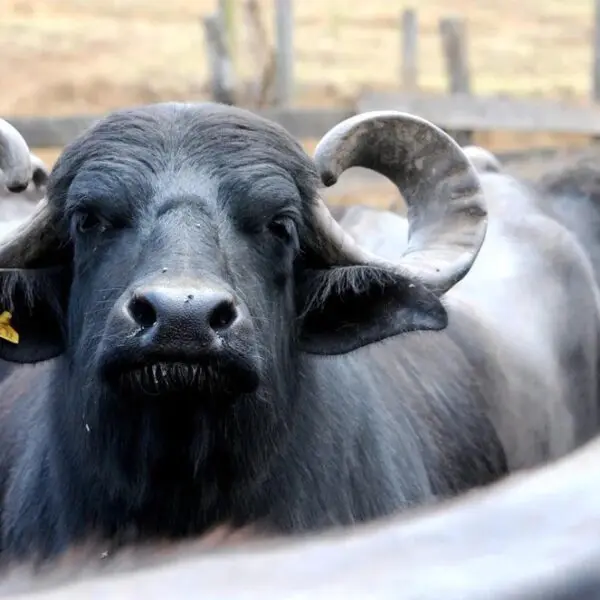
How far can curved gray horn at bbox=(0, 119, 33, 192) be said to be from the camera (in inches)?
182

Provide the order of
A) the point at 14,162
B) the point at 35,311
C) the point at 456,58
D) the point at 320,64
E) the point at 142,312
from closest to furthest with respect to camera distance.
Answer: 1. the point at 142,312
2. the point at 35,311
3. the point at 14,162
4. the point at 456,58
5. the point at 320,64

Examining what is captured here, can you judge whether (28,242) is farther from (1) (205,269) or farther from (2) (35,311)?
(1) (205,269)

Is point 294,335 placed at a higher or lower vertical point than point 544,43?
higher

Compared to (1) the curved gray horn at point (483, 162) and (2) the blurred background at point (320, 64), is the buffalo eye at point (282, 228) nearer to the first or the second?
(1) the curved gray horn at point (483, 162)

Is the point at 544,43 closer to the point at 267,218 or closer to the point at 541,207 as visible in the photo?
the point at 541,207

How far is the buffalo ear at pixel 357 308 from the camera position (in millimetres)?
4301

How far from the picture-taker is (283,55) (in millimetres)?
13852

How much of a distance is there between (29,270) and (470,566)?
364 cm

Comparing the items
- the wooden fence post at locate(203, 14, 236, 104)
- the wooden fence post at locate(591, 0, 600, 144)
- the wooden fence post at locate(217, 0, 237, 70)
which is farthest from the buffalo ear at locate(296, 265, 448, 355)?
the wooden fence post at locate(217, 0, 237, 70)

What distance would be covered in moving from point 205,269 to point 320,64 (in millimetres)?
28601

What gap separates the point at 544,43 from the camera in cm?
3625

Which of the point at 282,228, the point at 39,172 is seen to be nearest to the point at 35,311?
the point at 282,228

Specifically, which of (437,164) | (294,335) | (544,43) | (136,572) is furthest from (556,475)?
(544,43)

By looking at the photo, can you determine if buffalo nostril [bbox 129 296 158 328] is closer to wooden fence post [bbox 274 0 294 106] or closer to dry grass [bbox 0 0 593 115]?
wooden fence post [bbox 274 0 294 106]
